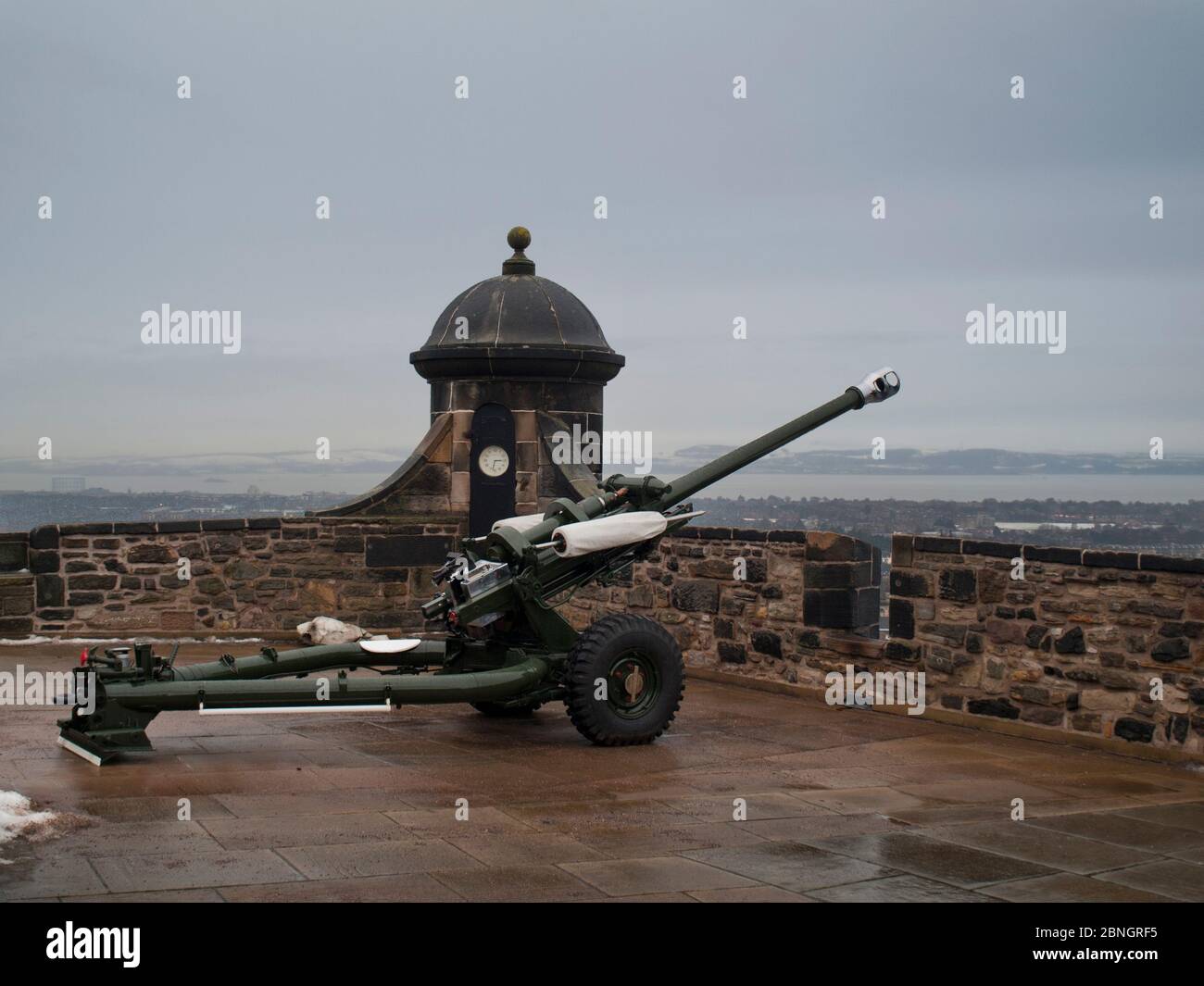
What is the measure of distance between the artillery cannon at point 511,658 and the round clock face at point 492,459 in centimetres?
562

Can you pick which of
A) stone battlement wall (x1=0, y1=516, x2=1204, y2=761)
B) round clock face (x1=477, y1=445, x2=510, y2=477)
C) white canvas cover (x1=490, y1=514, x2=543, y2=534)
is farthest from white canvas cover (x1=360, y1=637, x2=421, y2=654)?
round clock face (x1=477, y1=445, x2=510, y2=477)

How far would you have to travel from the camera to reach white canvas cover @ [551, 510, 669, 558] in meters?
8.22

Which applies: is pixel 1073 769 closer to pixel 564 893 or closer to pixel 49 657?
pixel 564 893

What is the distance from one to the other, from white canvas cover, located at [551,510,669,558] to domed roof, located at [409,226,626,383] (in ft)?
19.4

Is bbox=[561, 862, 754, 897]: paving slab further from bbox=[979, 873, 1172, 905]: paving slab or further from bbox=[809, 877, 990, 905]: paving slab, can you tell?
bbox=[979, 873, 1172, 905]: paving slab

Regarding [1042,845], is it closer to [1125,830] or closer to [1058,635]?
[1125,830]

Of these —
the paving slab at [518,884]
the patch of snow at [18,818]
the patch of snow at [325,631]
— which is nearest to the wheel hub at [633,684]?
the paving slab at [518,884]

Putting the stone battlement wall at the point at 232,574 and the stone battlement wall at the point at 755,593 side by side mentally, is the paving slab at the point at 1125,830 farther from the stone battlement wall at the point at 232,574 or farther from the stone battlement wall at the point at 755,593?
the stone battlement wall at the point at 232,574

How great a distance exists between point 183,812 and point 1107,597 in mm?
5206

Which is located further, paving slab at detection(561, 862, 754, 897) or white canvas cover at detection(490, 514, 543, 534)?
white canvas cover at detection(490, 514, 543, 534)

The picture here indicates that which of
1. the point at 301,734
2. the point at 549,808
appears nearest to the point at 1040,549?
the point at 549,808

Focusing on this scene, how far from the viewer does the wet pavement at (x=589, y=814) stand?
5238 millimetres

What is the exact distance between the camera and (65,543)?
41.0 feet
